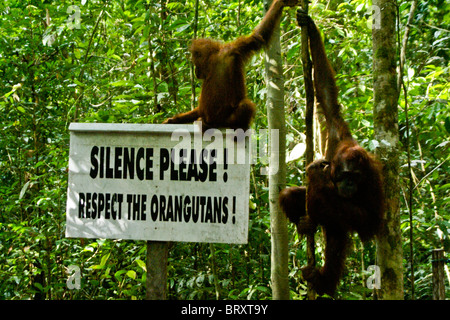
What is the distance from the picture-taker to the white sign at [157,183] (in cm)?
223

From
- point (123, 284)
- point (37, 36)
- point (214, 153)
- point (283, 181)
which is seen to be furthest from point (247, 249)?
point (37, 36)

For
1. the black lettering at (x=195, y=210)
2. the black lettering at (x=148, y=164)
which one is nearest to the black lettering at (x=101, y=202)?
the black lettering at (x=148, y=164)

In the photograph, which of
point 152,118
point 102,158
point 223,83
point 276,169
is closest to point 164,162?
point 102,158

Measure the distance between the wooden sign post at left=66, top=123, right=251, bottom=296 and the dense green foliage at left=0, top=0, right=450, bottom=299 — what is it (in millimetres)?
1003

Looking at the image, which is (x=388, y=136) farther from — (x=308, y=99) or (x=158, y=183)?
(x=158, y=183)

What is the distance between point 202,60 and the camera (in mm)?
3434

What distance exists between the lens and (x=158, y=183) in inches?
90.4

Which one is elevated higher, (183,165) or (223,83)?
(223,83)

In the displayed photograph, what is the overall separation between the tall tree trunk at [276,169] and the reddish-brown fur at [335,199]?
0.07 meters

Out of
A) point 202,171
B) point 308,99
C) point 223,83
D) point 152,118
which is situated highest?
point 223,83

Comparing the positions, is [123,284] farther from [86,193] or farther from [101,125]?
[101,125]

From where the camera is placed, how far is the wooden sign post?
2229 millimetres

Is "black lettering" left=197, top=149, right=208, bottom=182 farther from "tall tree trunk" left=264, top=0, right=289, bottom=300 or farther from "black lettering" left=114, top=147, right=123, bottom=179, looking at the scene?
"tall tree trunk" left=264, top=0, right=289, bottom=300

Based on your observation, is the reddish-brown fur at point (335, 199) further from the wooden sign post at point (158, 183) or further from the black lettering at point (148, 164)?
the black lettering at point (148, 164)
